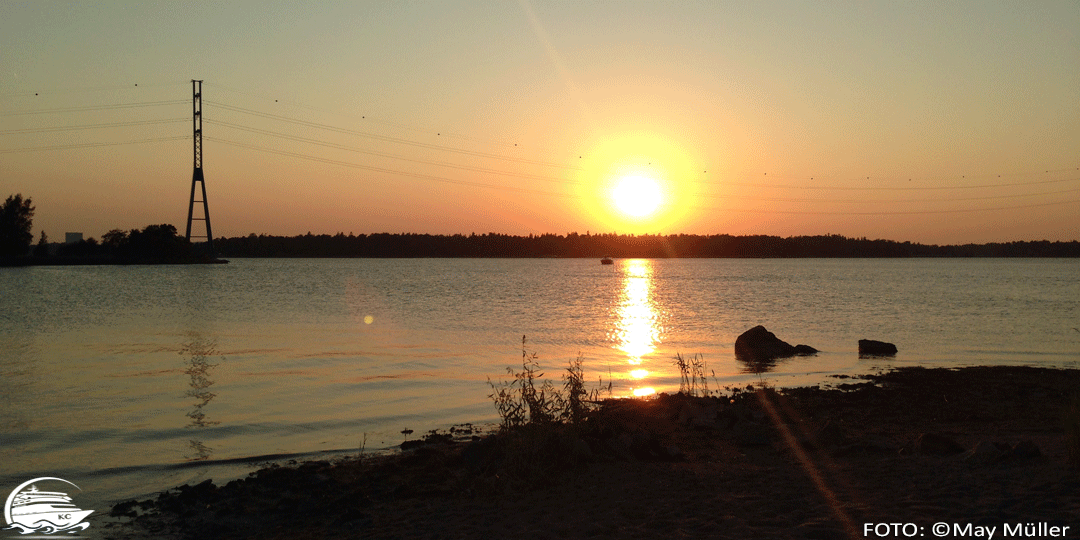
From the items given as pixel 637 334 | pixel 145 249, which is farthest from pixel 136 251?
pixel 637 334

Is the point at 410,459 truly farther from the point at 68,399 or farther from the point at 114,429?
the point at 68,399

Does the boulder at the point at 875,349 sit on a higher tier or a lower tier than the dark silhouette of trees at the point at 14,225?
lower

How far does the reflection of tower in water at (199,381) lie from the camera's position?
13070 mm

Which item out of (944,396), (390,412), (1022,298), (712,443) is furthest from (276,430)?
(1022,298)

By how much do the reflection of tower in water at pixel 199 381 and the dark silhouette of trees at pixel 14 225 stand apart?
114 m

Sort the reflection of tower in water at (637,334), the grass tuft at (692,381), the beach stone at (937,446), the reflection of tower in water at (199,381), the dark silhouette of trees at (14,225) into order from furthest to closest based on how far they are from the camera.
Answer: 1. the dark silhouette of trees at (14,225)
2. the reflection of tower in water at (637,334)
3. the grass tuft at (692,381)
4. the reflection of tower in water at (199,381)
5. the beach stone at (937,446)

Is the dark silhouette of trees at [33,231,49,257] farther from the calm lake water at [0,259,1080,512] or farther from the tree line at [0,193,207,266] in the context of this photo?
the calm lake water at [0,259,1080,512]

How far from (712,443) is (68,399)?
50.2ft

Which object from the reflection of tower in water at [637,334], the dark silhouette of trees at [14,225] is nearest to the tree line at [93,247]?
the dark silhouette of trees at [14,225]

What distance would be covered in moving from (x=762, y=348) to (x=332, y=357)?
1513cm

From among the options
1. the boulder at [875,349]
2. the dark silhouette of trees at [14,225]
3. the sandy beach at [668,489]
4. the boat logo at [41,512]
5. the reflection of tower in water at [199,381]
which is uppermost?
the dark silhouette of trees at [14,225]

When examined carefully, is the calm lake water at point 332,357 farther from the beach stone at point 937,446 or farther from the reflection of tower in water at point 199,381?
the beach stone at point 937,446

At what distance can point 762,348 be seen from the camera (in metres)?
25.5

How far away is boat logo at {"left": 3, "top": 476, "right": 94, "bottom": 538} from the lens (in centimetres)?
893
